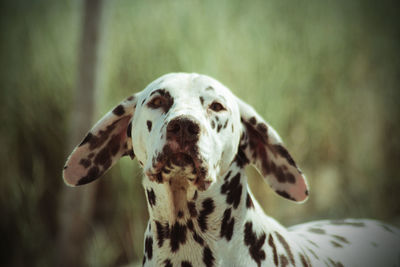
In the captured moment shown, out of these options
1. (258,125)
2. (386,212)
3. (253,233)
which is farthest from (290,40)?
(253,233)

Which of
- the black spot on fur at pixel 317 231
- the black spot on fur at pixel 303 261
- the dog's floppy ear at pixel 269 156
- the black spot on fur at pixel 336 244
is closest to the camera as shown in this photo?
the black spot on fur at pixel 303 261

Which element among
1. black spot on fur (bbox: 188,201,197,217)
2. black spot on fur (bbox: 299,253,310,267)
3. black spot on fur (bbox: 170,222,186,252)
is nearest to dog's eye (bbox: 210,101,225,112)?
black spot on fur (bbox: 188,201,197,217)

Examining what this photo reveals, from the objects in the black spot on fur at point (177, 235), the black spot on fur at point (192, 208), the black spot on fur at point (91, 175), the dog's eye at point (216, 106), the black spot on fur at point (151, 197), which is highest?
the dog's eye at point (216, 106)

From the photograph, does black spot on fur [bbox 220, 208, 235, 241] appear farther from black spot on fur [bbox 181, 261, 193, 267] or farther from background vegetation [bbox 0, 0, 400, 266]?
background vegetation [bbox 0, 0, 400, 266]

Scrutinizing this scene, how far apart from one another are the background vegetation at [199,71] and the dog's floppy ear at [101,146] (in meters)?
2.20

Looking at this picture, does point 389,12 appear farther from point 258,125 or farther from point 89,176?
point 89,176

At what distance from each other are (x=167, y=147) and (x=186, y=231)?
16.0 inches

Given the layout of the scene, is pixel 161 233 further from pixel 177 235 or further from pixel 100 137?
pixel 100 137

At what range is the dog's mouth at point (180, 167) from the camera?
1.55m

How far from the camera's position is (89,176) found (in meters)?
2.03

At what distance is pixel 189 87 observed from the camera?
5.93 feet

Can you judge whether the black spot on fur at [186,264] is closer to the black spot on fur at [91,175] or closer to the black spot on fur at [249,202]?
the black spot on fur at [249,202]

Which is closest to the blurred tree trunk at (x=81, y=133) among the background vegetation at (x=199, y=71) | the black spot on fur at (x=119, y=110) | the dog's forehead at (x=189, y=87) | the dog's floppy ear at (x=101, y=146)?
the background vegetation at (x=199, y=71)

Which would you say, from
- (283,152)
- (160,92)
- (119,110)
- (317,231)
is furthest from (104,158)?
(317,231)
